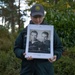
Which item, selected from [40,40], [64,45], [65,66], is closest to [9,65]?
[65,66]

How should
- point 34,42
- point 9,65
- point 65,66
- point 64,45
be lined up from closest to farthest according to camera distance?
point 34,42
point 65,66
point 9,65
point 64,45

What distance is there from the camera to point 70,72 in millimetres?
6059

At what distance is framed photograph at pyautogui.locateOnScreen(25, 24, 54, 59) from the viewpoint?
127 inches

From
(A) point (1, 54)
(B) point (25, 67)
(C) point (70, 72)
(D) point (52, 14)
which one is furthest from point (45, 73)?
(D) point (52, 14)

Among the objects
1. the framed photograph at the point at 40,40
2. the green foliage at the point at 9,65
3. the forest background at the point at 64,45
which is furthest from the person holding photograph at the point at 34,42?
the green foliage at the point at 9,65

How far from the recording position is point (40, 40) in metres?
3.25

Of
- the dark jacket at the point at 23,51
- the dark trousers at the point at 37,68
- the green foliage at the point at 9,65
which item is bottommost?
the green foliage at the point at 9,65

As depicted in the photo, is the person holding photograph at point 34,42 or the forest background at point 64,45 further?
the forest background at point 64,45

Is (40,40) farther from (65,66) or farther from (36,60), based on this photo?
(65,66)

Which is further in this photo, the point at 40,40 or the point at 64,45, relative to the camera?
the point at 64,45

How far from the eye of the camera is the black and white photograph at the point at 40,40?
3.22 m

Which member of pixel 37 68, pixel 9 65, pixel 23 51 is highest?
pixel 23 51

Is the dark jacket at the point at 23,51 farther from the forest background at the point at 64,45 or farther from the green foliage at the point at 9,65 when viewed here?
the green foliage at the point at 9,65

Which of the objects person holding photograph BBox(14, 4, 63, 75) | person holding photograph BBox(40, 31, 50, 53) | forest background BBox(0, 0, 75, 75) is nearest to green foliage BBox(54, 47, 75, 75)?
forest background BBox(0, 0, 75, 75)
